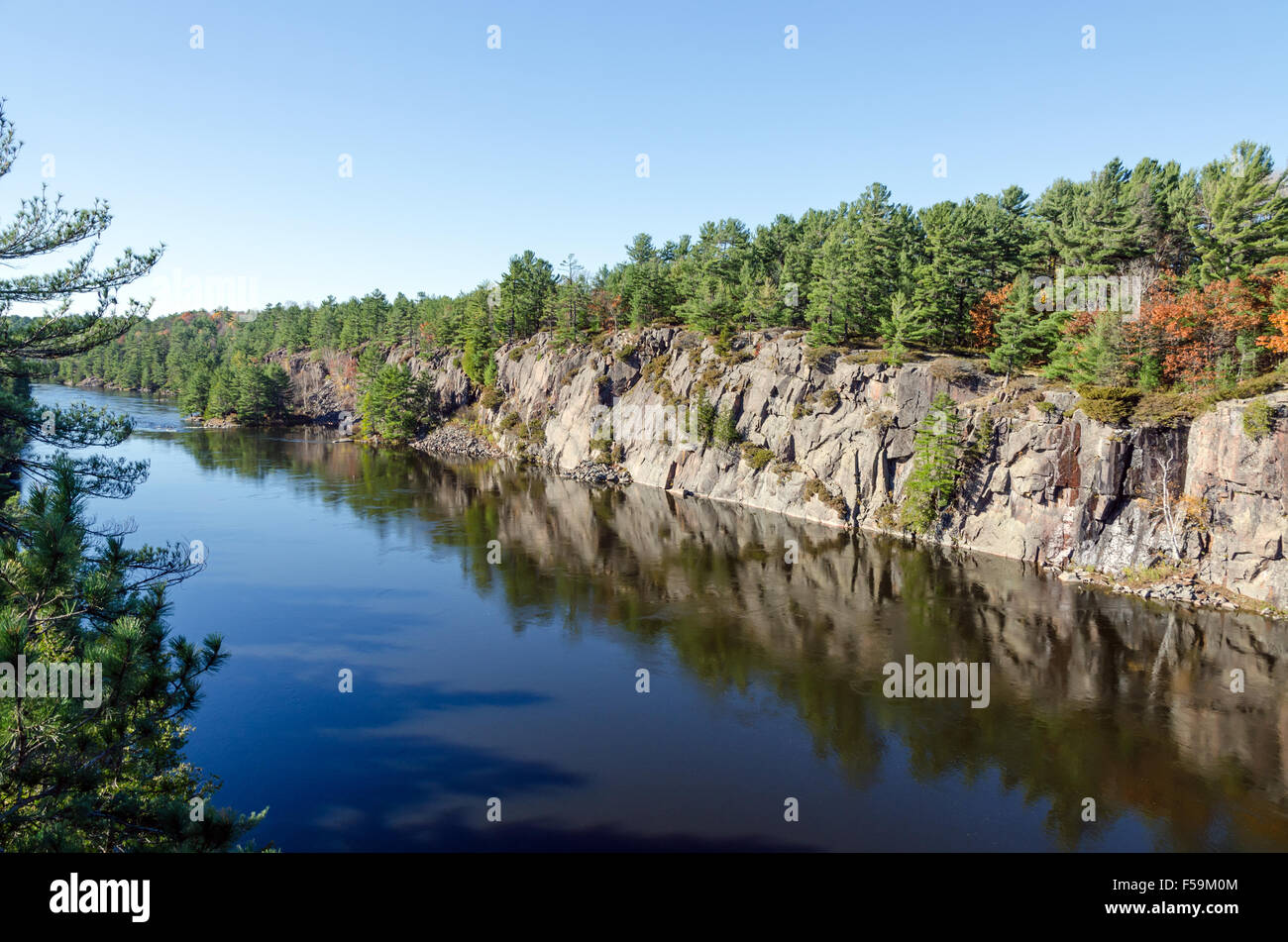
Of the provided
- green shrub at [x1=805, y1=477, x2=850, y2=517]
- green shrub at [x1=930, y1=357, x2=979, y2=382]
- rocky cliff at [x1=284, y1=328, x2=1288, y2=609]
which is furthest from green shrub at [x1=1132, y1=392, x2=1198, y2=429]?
green shrub at [x1=805, y1=477, x2=850, y2=517]

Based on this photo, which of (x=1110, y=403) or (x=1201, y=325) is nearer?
(x=1201, y=325)

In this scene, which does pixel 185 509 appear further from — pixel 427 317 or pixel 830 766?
pixel 427 317

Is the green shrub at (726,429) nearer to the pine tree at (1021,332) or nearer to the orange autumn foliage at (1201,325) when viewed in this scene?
the pine tree at (1021,332)

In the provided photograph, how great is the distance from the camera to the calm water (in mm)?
21125

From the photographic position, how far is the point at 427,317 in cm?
13075

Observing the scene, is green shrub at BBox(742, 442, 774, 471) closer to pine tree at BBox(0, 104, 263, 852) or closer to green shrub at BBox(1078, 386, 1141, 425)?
green shrub at BBox(1078, 386, 1141, 425)

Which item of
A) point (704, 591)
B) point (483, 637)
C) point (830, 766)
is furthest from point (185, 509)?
point (830, 766)

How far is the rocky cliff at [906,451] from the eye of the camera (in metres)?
38.8

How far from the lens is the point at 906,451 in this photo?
2169 inches

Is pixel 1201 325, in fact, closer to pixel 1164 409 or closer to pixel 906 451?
pixel 1164 409

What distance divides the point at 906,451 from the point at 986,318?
1549 centimetres

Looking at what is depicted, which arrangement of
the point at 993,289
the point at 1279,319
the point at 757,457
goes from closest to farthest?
the point at 1279,319
the point at 993,289
the point at 757,457

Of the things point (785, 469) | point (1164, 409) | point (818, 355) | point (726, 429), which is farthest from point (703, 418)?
point (1164, 409)
